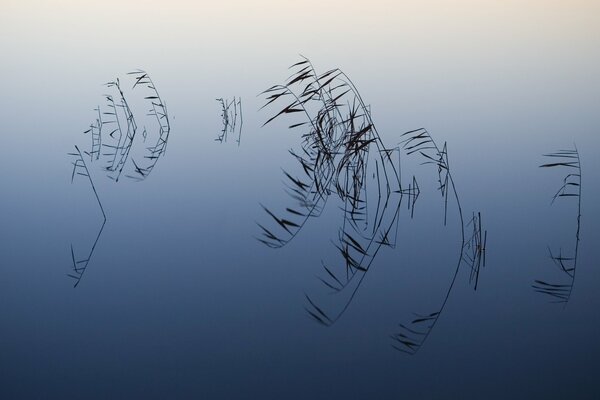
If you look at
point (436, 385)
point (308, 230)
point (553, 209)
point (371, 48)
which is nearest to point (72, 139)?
point (308, 230)

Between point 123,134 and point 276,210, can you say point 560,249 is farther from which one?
point 123,134

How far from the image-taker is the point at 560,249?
2.18 metres

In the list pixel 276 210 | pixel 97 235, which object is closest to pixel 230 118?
pixel 276 210

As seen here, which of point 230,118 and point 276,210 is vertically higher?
point 230,118

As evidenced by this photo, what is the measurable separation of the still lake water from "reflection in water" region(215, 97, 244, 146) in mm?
25

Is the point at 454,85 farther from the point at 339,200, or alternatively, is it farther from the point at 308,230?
the point at 308,230

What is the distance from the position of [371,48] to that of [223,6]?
21.4 inches

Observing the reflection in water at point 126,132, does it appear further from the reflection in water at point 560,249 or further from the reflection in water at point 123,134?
the reflection in water at point 560,249

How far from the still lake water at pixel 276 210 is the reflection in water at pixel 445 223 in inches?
1.0

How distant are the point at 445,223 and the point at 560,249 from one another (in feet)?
1.43

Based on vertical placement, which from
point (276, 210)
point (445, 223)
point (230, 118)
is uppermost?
point (230, 118)

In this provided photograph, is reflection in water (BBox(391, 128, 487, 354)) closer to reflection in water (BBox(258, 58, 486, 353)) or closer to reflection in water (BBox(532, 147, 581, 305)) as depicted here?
reflection in water (BBox(258, 58, 486, 353))

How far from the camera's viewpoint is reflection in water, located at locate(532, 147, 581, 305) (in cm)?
215

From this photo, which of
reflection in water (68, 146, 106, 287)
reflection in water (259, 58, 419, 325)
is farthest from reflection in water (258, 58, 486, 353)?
reflection in water (68, 146, 106, 287)
